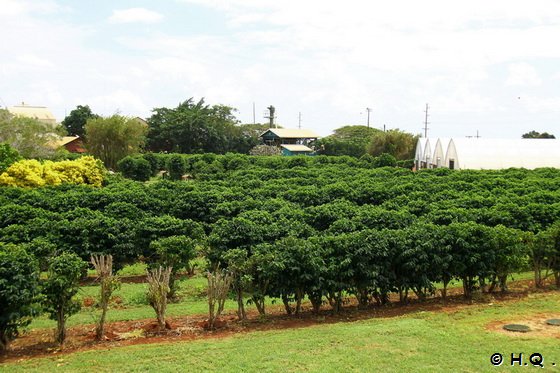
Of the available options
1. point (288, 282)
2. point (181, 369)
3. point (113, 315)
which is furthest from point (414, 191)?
point (181, 369)

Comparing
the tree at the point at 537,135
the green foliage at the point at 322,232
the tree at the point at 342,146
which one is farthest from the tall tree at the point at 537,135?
the green foliage at the point at 322,232

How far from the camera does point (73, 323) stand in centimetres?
1143

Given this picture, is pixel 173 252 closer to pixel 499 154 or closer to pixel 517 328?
pixel 517 328

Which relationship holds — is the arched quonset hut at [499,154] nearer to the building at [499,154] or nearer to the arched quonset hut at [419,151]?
the building at [499,154]

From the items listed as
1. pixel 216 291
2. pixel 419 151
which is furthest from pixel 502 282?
pixel 419 151

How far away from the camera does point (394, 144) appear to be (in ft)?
198

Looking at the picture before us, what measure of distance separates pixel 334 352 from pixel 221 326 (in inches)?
124

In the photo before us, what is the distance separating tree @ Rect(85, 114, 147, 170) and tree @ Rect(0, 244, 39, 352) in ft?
141

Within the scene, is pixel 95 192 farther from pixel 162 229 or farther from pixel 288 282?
pixel 288 282

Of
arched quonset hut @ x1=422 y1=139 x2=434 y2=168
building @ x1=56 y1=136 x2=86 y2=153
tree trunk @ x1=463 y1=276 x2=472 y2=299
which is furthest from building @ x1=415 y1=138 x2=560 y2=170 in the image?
building @ x1=56 y1=136 x2=86 y2=153

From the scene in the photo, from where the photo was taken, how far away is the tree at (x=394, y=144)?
60.0m

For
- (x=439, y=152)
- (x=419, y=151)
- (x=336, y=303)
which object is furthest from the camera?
(x=419, y=151)

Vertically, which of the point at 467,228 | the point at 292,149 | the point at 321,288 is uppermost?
the point at 292,149

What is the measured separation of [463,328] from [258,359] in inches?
166
